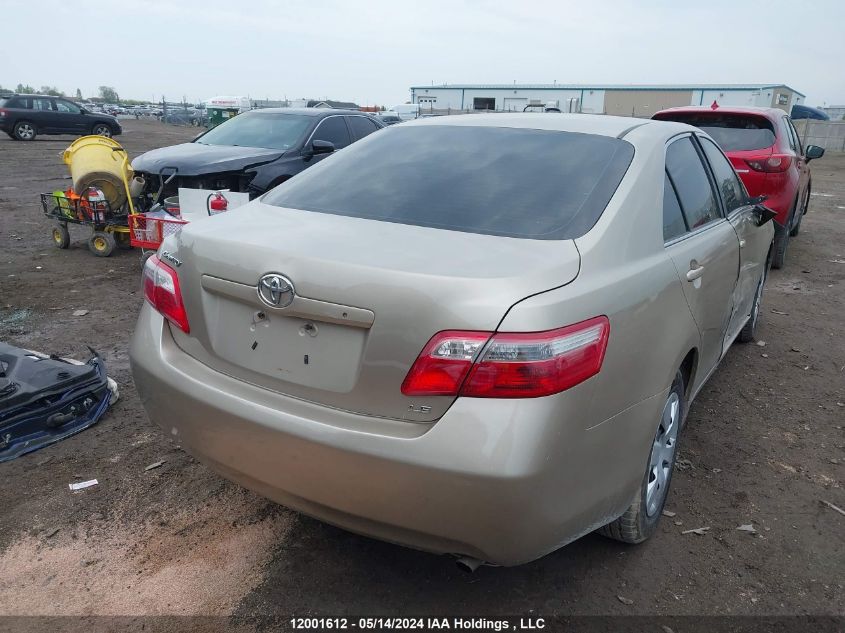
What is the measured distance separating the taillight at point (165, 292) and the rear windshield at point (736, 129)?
6145mm

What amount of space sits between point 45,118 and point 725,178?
2738 centimetres

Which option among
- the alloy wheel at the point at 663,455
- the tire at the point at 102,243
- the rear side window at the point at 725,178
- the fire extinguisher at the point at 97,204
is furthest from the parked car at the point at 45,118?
the alloy wheel at the point at 663,455

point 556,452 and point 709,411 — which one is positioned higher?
point 556,452

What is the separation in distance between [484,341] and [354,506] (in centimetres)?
66

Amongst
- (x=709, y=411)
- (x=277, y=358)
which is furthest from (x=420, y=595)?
(x=709, y=411)

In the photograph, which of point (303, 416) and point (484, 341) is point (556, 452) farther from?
point (303, 416)

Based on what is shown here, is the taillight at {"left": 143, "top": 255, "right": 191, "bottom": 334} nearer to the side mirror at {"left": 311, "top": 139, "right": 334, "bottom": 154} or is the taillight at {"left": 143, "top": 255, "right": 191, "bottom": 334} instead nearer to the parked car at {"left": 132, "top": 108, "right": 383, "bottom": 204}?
the parked car at {"left": 132, "top": 108, "right": 383, "bottom": 204}

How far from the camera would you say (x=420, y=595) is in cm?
239

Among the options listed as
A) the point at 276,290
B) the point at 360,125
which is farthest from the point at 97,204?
the point at 276,290

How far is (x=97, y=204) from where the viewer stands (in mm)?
7180

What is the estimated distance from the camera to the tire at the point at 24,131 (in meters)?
24.5

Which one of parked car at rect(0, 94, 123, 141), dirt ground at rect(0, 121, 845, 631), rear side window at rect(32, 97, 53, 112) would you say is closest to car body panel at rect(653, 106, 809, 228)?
dirt ground at rect(0, 121, 845, 631)

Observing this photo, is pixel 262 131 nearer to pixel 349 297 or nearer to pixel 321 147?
pixel 321 147

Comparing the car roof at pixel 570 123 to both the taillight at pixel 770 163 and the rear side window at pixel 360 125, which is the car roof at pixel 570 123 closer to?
the taillight at pixel 770 163
